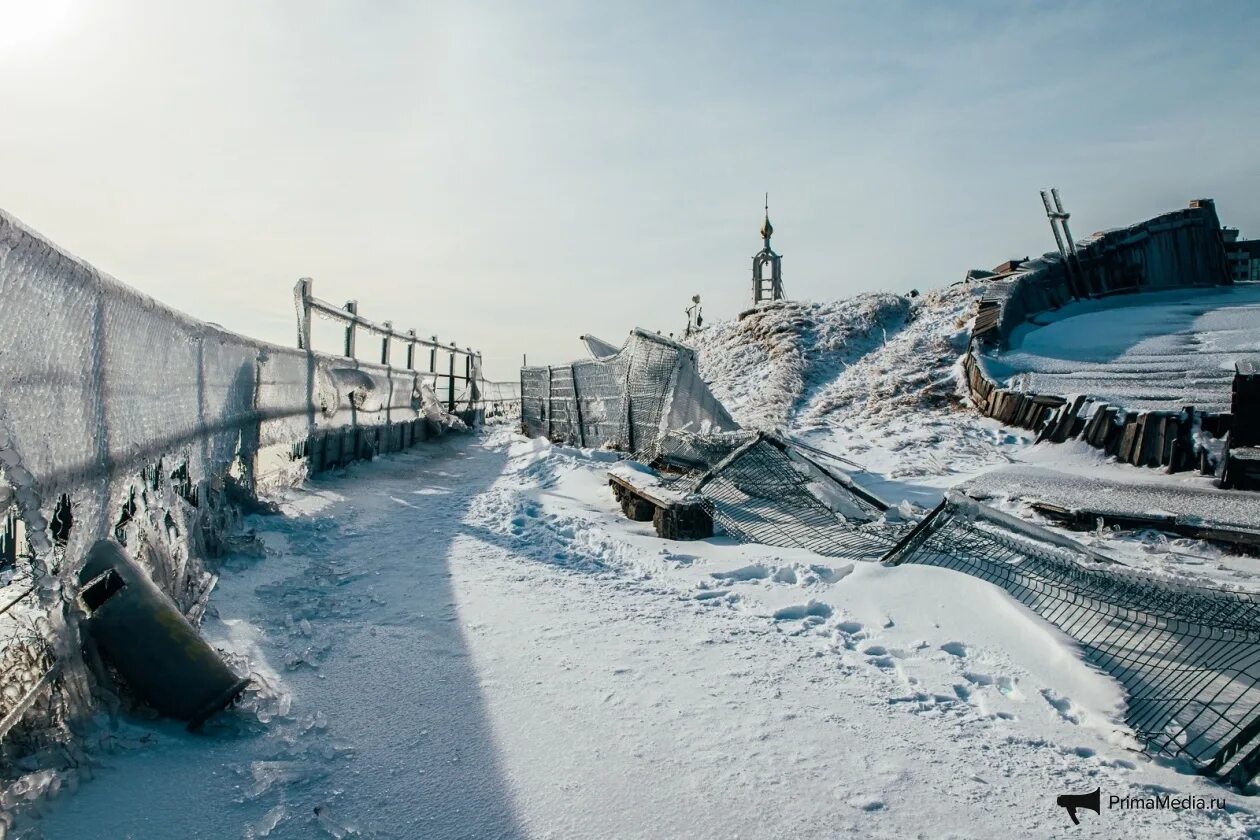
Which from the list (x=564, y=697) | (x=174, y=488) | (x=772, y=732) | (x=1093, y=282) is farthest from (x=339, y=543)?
(x=1093, y=282)

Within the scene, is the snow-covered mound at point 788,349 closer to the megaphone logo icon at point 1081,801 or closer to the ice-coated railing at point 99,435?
the ice-coated railing at point 99,435

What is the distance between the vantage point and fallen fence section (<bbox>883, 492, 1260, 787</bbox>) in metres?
2.33

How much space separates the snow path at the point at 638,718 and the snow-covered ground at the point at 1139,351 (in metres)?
6.56

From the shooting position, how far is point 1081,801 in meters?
2.02

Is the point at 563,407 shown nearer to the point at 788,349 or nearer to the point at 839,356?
the point at 788,349

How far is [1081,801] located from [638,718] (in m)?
1.35

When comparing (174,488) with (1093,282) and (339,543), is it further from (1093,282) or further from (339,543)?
(1093,282)

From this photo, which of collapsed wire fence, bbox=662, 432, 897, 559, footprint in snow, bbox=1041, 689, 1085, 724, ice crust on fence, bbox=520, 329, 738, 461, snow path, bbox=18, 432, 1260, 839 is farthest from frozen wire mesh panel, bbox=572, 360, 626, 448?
footprint in snow, bbox=1041, 689, 1085, 724

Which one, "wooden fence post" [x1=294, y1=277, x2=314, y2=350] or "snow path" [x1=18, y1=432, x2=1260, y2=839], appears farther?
"wooden fence post" [x1=294, y1=277, x2=314, y2=350]

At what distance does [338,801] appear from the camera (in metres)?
1.96

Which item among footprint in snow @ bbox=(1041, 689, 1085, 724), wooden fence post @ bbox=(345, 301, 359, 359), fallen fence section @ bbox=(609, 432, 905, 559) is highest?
wooden fence post @ bbox=(345, 301, 359, 359)

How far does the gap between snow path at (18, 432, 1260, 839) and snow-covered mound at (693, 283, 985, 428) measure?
934 cm

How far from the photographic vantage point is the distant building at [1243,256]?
41.0 metres

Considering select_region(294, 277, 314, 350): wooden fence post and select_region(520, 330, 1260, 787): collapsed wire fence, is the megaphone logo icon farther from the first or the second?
select_region(294, 277, 314, 350): wooden fence post
